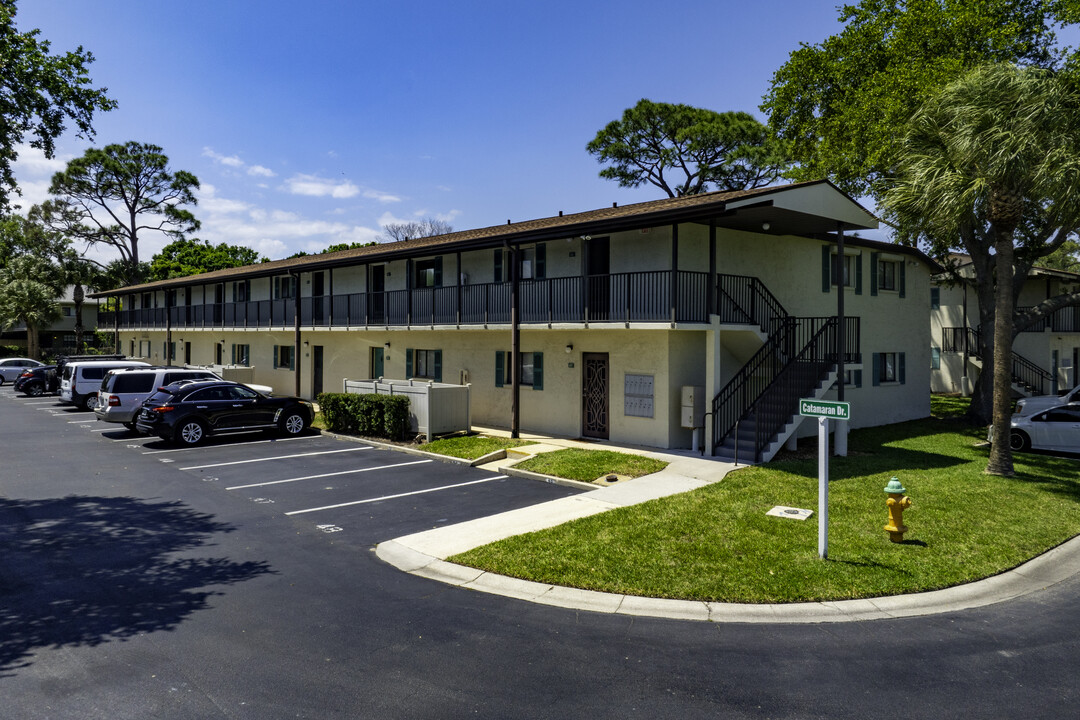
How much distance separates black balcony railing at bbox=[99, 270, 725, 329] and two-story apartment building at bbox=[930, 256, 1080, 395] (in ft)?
61.8

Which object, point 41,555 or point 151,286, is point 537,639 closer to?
point 41,555

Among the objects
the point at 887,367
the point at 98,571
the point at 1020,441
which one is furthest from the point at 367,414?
the point at 1020,441

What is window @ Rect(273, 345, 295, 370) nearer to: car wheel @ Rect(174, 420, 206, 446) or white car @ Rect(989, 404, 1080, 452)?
car wheel @ Rect(174, 420, 206, 446)

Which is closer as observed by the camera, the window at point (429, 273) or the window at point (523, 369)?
the window at point (523, 369)

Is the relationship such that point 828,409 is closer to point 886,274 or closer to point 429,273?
point 886,274

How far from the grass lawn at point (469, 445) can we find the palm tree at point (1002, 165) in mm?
10298

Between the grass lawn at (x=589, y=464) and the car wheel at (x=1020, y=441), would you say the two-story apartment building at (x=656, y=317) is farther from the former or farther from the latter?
the car wheel at (x=1020, y=441)

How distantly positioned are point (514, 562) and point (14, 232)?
61018 millimetres

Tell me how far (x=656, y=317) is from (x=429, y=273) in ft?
34.2

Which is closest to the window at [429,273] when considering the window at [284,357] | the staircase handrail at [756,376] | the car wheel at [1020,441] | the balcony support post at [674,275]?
the balcony support post at [674,275]

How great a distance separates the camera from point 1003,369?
13523 millimetres

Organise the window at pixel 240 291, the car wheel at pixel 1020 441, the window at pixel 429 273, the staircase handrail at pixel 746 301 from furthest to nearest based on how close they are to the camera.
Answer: the window at pixel 240 291, the window at pixel 429 273, the car wheel at pixel 1020 441, the staircase handrail at pixel 746 301

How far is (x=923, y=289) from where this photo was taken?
24156 mm

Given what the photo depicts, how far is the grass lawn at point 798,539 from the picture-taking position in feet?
25.4
